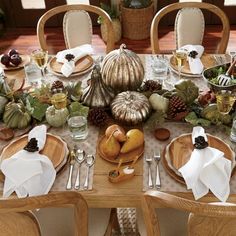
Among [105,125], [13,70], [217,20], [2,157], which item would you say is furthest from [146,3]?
[2,157]

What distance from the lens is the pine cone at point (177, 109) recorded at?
4.50ft

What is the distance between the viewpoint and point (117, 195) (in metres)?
1.09

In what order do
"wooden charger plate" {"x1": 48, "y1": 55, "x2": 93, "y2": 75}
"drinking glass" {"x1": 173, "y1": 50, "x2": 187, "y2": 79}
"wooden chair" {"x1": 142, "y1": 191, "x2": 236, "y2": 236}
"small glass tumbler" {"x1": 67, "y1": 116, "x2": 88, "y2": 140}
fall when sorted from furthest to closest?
"wooden charger plate" {"x1": 48, "y1": 55, "x2": 93, "y2": 75}
"drinking glass" {"x1": 173, "y1": 50, "x2": 187, "y2": 79}
"small glass tumbler" {"x1": 67, "y1": 116, "x2": 88, "y2": 140}
"wooden chair" {"x1": 142, "y1": 191, "x2": 236, "y2": 236}

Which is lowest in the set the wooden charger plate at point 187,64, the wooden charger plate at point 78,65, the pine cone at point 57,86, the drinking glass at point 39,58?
the wooden charger plate at point 187,64

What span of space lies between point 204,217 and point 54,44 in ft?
9.95

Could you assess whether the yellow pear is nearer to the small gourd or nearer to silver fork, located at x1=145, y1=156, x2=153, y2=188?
silver fork, located at x1=145, y1=156, x2=153, y2=188

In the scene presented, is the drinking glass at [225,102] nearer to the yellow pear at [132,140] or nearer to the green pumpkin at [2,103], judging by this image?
the yellow pear at [132,140]

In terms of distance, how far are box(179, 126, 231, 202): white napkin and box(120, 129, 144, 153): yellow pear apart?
193 millimetres

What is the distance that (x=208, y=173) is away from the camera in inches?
43.4

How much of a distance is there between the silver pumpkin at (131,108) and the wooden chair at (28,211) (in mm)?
433

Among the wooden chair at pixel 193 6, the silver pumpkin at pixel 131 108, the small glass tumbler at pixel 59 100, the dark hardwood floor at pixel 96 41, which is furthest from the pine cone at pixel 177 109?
the dark hardwood floor at pixel 96 41

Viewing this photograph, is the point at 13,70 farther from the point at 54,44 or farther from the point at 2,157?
the point at 54,44

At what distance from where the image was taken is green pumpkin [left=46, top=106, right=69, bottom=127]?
1364 millimetres

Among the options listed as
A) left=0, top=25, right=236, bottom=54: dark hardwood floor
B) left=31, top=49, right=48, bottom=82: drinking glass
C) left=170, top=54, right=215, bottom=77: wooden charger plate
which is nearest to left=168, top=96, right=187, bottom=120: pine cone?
left=170, top=54, right=215, bottom=77: wooden charger plate
